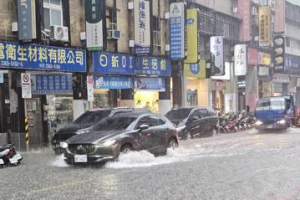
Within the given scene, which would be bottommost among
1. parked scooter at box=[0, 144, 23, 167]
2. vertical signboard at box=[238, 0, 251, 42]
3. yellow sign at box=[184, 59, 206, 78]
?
parked scooter at box=[0, 144, 23, 167]

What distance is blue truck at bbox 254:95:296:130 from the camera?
25.8m

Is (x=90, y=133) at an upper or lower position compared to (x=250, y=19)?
lower

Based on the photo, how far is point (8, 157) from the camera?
1373cm

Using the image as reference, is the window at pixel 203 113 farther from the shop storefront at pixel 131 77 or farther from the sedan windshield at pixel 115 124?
the sedan windshield at pixel 115 124

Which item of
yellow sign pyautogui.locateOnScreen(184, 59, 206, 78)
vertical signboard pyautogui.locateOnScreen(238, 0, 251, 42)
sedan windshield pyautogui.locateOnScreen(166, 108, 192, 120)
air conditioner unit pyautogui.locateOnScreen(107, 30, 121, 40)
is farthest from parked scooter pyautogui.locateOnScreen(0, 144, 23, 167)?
vertical signboard pyautogui.locateOnScreen(238, 0, 251, 42)

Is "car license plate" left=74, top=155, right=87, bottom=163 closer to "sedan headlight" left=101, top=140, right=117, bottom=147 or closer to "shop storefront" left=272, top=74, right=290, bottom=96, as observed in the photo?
"sedan headlight" left=101, top=140, right=117, bottom=147

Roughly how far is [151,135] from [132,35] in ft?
41.9

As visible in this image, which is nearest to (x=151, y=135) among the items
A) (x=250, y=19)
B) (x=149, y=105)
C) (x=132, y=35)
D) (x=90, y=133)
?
(x=90, y=133)

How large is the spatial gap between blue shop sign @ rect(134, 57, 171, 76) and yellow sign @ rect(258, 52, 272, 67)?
16503 millimetres

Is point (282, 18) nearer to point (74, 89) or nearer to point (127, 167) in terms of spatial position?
point (74, 89)

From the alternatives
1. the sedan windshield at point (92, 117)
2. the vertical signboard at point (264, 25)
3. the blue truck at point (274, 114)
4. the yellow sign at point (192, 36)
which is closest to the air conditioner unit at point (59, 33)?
the sedan windshield at point (92, 117)

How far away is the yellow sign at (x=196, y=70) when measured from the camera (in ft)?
105

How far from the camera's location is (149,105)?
30.0 m

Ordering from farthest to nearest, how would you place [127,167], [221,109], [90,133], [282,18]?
[282,18] < [221,109] < [90,133] < [127,167]
